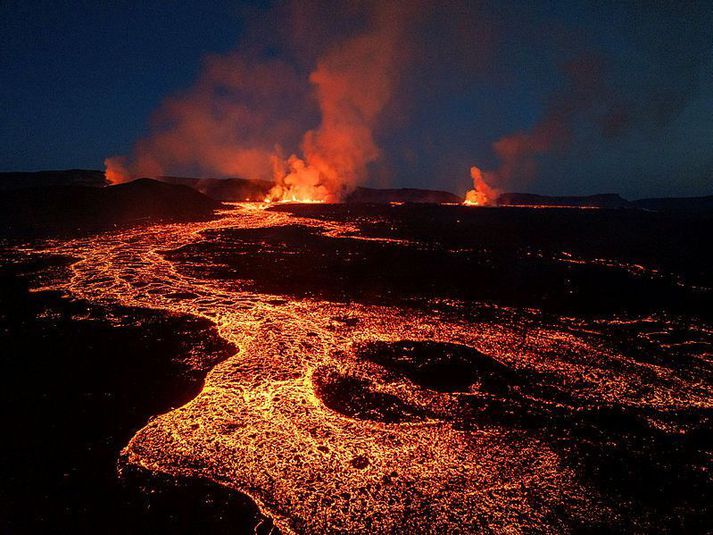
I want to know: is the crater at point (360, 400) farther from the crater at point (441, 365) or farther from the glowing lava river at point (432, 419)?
the crater at point (441, 365)

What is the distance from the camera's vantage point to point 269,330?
22.7 ft

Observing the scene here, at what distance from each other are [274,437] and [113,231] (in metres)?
20.4

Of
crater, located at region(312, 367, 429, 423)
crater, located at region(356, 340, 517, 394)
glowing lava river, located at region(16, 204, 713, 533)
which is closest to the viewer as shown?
glowing lava river, located at region(16, 204, 713, 533)

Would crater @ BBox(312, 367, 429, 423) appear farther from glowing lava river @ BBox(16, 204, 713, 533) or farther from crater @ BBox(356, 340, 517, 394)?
crater @ BBox(356, 340, 517, 394)

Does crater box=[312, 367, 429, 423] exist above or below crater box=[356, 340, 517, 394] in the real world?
below

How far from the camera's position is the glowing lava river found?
325 cm

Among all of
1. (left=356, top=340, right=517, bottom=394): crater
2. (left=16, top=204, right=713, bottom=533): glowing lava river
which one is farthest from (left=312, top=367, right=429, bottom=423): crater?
(left=356, top=340, right=517, bottom=394): crater

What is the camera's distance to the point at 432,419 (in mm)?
4398

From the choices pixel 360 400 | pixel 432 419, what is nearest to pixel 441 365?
pixel 432 419

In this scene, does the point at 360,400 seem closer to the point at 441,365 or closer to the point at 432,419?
the point at 432,419

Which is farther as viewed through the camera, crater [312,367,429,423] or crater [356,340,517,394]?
crater [356,340,517,394]

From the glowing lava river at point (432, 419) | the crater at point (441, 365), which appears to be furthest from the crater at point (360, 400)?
the crater at point (441, 365)

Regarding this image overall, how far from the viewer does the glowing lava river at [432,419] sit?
3.25 meters

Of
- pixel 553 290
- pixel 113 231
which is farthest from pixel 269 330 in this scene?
pixel 113 231
